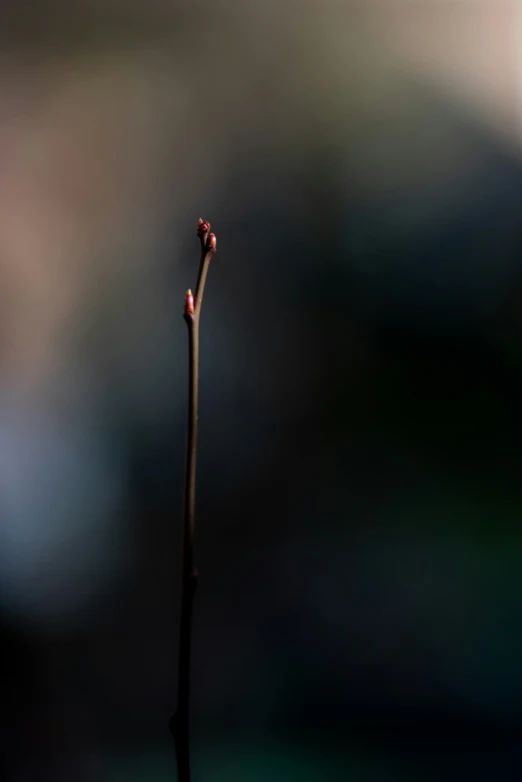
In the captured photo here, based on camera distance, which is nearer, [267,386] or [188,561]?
[188,561]

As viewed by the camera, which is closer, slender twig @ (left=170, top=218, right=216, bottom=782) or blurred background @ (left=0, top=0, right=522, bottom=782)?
slender twig @ (left=170, top=218, right=216, bottom=782)

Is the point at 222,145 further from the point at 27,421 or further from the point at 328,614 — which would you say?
the point at 328,614

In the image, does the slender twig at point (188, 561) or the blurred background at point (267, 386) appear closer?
the slender twig at point (188, 561)

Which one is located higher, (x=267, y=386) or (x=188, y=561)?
(x=267, y=386)

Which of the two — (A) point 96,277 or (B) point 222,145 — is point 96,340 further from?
(B) point 222,145

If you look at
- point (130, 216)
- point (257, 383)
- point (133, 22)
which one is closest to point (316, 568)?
point (257, 383)

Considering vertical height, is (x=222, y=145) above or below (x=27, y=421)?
above

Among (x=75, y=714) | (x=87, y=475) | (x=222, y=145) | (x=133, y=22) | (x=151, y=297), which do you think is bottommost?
(x=75, y=714)
